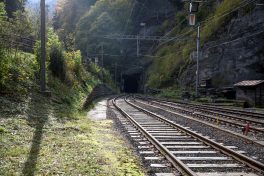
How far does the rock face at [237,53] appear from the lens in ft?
132

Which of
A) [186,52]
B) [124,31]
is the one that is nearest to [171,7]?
[124,31]

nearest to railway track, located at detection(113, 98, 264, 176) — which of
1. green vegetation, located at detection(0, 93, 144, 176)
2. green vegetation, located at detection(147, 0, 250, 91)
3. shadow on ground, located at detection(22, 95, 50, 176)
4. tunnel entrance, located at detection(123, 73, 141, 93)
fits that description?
→ green vegetation, located at detection(0, 93, 144, 176)

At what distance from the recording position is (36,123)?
1401cm

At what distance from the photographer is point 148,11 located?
91938 millimetres

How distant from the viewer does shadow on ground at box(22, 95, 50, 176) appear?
8.38 metres

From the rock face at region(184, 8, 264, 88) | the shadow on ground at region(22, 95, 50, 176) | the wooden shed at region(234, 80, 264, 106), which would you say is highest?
the rock face at region(184, 8, 264, 88)

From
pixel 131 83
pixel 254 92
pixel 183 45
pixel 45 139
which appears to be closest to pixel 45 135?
pixel 45 139

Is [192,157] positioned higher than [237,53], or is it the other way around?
[237,53]

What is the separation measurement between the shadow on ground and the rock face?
28.0m

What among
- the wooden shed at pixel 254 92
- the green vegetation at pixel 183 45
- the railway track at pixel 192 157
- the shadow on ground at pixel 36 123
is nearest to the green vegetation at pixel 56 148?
the shadow on ground at pixel 36 123

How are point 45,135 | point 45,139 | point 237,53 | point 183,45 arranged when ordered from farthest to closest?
1. point 183,45
2. point 237,53
3. point 45,135
4. point 45,139

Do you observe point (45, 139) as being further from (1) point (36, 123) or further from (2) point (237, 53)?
(2) point (237, 53)

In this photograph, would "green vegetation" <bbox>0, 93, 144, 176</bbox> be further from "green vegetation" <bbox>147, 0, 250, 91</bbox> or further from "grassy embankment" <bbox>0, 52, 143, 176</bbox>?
"green vegetation" <bbox>147, 0, 250, 91</bbox>

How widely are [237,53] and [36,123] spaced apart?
3346 centimetres
